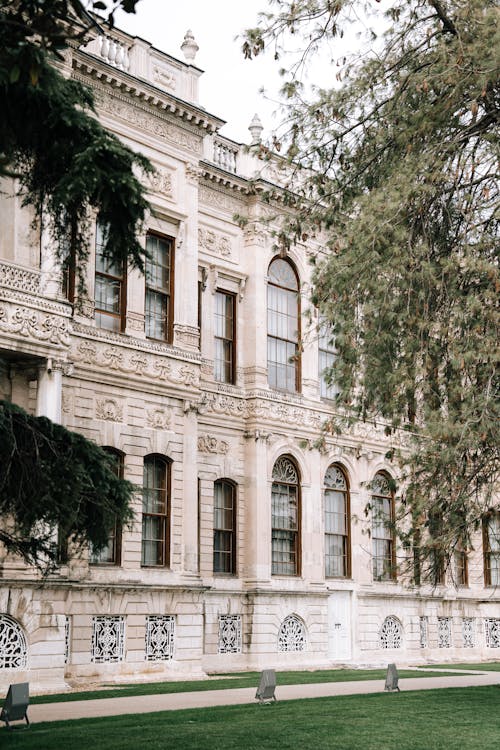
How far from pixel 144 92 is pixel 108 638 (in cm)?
1314

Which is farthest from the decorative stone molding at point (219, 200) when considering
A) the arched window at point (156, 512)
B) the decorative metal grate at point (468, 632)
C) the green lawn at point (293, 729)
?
the decorative metal grate at point (468, 632)

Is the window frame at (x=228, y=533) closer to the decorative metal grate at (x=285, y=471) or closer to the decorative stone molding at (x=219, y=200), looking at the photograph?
the decorative metal grate at (x=285, y=471)

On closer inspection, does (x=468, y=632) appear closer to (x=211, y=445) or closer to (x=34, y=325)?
(x=211, y=445)

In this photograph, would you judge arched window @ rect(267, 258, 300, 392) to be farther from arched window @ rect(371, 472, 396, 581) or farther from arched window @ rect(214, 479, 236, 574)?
arched window @ rect(371, 472, 396, 581)

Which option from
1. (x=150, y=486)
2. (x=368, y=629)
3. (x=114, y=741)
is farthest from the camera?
(x=368, y=629)

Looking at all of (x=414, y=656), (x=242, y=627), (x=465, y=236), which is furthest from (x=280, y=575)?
(x=465, y=236)

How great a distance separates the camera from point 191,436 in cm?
2761

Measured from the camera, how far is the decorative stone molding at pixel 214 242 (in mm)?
30609

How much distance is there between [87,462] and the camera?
10852 millimetres

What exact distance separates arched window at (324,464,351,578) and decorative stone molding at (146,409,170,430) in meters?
7.90

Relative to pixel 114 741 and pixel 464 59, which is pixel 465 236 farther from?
pixel 114 741

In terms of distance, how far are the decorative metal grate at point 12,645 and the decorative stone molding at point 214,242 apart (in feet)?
42.0

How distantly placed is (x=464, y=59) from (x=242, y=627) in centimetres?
1817

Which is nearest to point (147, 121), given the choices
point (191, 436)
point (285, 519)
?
point (191, 436)
